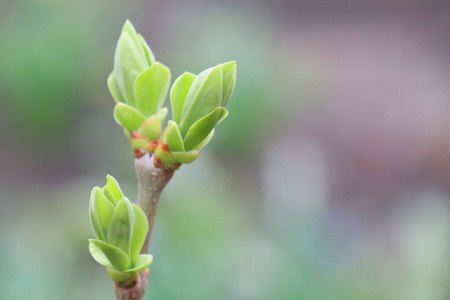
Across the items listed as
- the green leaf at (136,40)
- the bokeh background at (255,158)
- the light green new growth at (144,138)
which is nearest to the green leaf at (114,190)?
the light green new growth at (144,138)

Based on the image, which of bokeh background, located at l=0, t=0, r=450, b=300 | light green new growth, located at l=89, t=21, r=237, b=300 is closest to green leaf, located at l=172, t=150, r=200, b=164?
light green new growth, located at l=89, t=21, r=237, b=300

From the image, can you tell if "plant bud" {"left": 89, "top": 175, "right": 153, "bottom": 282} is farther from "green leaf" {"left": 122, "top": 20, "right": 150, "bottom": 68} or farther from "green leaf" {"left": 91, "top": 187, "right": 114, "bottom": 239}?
"green leaf" {"left": 122, "top": 20, "right": 150, "bottom": 68}

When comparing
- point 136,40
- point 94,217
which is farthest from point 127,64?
point 94,217

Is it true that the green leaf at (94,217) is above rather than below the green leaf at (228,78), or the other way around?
below

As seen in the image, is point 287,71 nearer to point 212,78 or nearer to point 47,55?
point 47,55

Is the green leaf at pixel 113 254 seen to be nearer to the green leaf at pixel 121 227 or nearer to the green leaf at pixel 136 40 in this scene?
the green leaf at pixel 121 227

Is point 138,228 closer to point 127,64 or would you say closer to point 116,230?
point 116,230
